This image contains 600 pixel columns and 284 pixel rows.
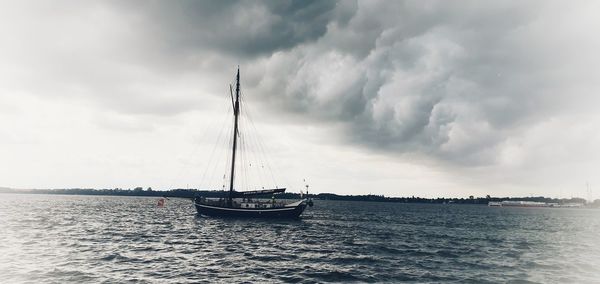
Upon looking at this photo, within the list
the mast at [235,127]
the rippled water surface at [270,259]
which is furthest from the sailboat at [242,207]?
the rippled water surface at [270,259]

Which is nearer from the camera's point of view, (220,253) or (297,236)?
(220,253)

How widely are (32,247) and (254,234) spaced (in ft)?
80.3

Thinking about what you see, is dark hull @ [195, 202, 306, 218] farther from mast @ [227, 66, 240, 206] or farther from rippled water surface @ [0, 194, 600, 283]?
rippled water surface @ [0, 194, 600, 283]

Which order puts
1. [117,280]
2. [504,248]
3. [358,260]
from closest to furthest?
[117,280], [358,260], [504,248]

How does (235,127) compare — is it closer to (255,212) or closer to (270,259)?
(255,212)

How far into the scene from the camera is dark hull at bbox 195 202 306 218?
7025 cm

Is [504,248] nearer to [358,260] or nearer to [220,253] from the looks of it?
[358,260]

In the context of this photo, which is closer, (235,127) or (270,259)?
(270,259)

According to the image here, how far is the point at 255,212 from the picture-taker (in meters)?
70.1

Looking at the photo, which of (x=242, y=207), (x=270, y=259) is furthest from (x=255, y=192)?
(x=270, y=259)

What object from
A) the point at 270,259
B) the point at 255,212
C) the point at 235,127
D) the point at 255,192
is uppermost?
the point at 235,127

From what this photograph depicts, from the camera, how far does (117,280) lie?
22.7m

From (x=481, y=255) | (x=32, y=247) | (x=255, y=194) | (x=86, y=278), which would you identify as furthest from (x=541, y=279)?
(x=255, y=194)

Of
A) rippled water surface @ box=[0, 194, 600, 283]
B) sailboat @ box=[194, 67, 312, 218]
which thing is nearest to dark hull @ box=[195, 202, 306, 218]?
sailboat @ box=[194, 67, 312, 218]
